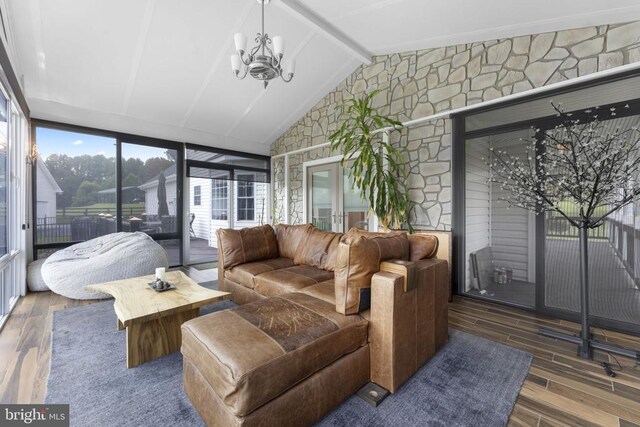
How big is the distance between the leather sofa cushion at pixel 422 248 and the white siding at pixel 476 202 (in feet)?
5.13

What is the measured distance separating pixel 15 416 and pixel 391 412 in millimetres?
2043

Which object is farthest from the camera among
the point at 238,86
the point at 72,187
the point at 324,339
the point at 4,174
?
the point at 238,86

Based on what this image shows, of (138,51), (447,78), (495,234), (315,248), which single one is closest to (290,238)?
(315,248)

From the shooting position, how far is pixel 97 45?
10.9 feet

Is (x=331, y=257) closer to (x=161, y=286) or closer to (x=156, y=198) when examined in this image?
(x=161, y=286)

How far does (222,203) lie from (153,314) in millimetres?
4560

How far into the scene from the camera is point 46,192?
162 inches

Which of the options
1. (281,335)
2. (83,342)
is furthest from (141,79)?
(281,335)

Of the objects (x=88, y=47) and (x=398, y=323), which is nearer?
(x=398, y=323)

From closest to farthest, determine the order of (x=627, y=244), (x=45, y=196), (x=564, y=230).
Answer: (x=627, y=244) < (x=564, y=230) < (x=45, y=196)

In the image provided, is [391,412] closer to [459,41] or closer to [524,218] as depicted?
[524,218]

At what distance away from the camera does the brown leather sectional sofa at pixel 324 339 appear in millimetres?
1266

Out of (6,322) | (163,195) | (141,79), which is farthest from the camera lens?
(163,195)

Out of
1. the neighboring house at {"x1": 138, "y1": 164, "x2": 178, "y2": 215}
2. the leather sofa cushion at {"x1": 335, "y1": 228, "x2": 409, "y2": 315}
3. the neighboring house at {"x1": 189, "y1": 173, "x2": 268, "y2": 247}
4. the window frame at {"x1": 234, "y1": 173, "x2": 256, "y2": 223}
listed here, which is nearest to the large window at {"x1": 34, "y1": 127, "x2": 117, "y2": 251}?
the neighboring house at {"x1": 138, "y1": 164, "x2": 178, "y2": 215}
